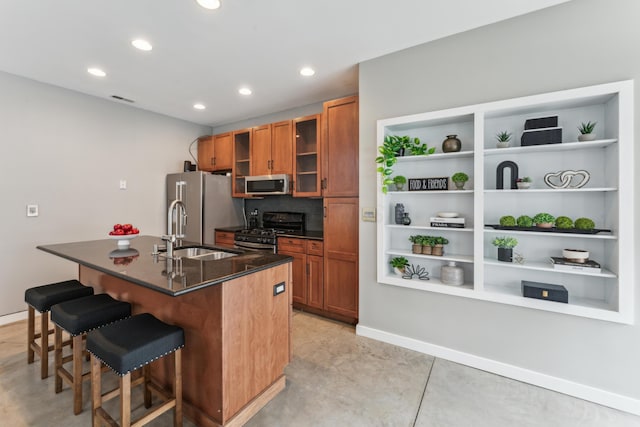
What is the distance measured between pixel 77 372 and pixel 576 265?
11.1 ft

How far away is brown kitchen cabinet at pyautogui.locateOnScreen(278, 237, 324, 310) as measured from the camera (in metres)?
3.36

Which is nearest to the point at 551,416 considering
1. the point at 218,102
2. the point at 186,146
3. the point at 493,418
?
the point at 493,418

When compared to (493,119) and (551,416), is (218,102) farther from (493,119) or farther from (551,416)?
(551,416)

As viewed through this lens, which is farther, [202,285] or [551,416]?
[551,416]

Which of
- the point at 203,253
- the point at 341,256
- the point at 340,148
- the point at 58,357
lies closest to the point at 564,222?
the point at 341,256

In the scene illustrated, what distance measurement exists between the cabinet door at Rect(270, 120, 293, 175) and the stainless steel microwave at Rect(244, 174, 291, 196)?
0.42 ft

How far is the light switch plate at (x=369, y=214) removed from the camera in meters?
2.83

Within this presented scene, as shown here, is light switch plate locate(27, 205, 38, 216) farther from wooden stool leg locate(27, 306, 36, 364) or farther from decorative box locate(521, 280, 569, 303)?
decorative box locate(521, 280, 569, 303)

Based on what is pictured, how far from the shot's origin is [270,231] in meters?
3.93

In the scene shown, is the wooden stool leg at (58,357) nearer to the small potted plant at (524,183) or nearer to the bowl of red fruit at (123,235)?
the bowl of red fruit at (123,235)

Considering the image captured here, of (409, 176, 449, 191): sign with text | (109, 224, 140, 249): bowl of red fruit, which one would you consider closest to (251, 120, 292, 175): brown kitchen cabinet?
(409, 176, 449, 191): sign with text

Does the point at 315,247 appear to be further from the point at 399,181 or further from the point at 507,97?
the point at 507,97

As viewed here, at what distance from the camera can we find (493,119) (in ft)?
7.84

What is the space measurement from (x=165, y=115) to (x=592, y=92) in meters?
5.14
